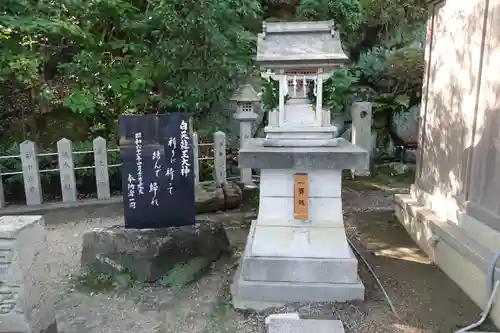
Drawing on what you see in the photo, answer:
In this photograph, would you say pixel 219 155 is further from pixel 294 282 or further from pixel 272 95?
pixel 294 282

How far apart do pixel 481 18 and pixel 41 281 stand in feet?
17.5

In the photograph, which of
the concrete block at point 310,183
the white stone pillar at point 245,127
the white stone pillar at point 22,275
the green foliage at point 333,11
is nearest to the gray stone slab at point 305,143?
the concrete block at point 310,183

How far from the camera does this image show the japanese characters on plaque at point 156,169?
510cm

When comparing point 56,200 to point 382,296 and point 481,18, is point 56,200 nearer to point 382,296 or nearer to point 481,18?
point 382,296

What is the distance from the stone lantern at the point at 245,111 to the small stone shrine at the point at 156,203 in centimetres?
375

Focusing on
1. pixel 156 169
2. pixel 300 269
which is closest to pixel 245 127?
pixel 156 169

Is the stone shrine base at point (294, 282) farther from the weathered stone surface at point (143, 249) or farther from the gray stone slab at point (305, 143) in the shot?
the gray stone slab at point (305, 143)

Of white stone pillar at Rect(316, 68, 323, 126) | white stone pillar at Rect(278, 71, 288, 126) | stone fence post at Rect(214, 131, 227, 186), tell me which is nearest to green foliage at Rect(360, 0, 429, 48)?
stone fence post at Rect(214, 131, 227, 186)

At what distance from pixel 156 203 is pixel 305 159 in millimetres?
2124

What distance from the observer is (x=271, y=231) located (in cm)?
451

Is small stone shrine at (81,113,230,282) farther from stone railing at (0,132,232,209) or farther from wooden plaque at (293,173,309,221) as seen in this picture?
stone railing at (0,132,232,209)

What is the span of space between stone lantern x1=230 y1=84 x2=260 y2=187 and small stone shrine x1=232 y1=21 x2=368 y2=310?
14.2 feet

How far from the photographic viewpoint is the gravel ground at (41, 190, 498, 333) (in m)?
3.94

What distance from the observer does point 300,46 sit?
14.6 ft
